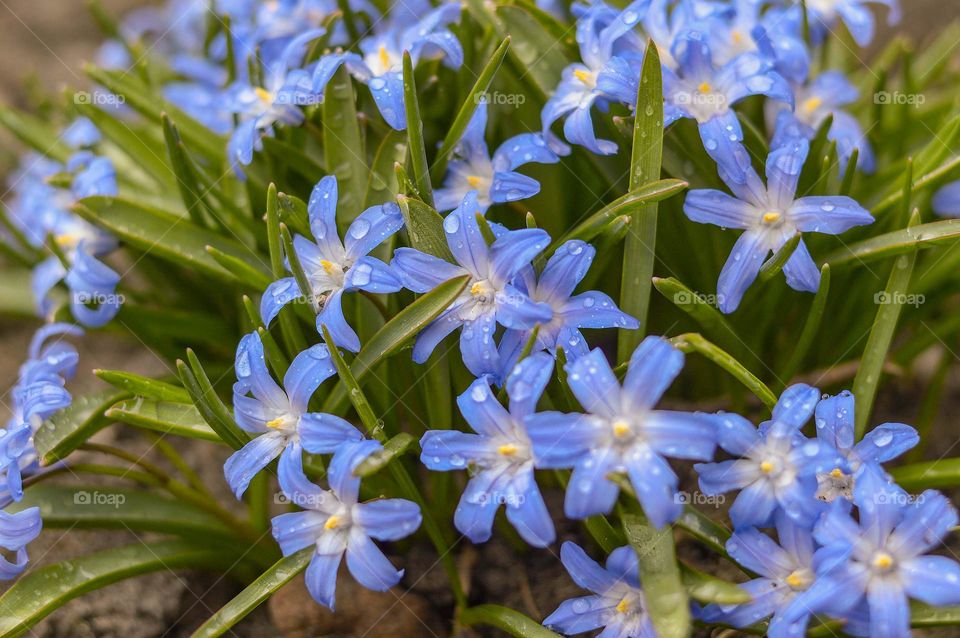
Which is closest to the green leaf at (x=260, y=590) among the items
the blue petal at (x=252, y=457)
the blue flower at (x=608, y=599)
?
the blue petal at (x=252, y=457)

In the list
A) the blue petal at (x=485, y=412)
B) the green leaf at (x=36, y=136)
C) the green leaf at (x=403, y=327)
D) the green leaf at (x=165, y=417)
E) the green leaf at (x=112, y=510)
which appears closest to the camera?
the blue petal at (x=485, y=412)

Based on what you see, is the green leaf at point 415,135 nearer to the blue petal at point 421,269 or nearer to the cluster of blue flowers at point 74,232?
the blue petal at point 421,269

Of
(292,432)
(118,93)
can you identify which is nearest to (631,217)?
(292,432)

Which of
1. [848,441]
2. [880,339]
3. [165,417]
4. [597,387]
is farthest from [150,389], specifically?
[880,339]

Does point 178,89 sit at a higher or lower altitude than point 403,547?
higher

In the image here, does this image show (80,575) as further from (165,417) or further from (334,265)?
(334,265)

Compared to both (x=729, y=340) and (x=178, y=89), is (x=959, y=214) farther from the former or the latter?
(x=178, y=89)

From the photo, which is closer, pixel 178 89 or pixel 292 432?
pixel 292 432
